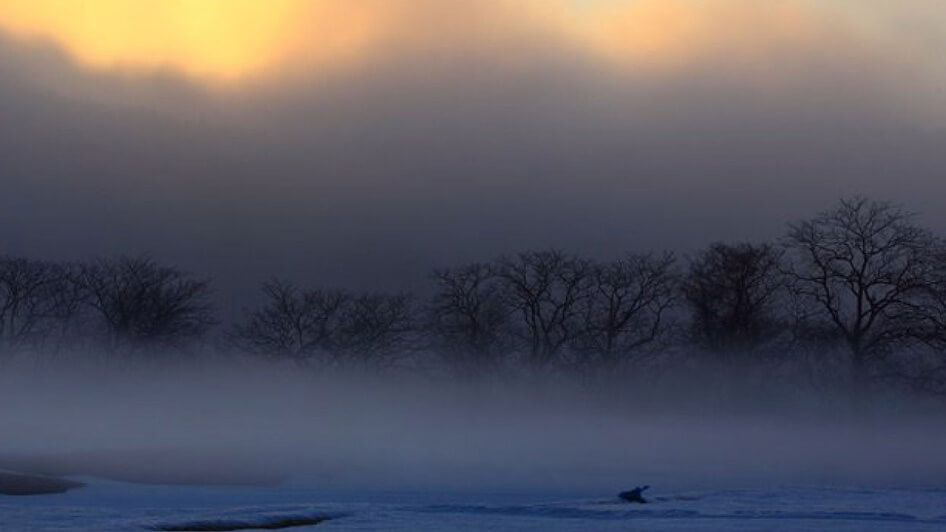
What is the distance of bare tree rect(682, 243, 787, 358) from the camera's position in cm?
6969

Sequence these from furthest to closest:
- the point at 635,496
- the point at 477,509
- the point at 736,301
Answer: the point at 736,301, the point at 635,496, the point at 477,509

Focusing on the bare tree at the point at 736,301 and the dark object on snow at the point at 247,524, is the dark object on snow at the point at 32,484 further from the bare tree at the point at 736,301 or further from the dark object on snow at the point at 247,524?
the bare tree at the point at 736,301

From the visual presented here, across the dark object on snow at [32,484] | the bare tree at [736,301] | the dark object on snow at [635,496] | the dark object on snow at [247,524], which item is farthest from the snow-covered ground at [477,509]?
the bare tree at [736,301]

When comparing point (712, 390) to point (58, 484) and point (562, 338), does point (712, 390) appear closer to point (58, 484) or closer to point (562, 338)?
point (562, 338)

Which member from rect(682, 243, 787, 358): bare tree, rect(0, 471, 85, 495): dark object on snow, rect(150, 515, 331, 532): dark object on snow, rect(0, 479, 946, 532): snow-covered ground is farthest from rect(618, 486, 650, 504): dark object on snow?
rect(682, 243, 787, 358): bare tree

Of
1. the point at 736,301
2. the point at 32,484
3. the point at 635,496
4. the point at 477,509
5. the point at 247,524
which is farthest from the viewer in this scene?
the point at 736,301

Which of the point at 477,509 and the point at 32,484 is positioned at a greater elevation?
the point at 32,484

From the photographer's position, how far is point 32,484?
32750 mm

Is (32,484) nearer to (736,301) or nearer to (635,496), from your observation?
(635,496)

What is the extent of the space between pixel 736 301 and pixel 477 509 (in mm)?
47029

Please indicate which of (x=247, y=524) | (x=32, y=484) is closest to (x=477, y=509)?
(x=247, y=524)

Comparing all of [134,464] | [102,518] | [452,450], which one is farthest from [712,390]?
[102,518]

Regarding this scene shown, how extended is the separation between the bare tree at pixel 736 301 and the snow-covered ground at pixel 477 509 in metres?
36.3

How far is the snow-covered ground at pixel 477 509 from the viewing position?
23281mm
